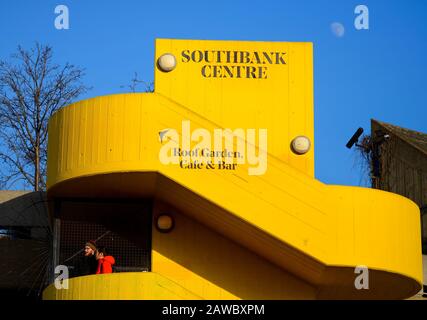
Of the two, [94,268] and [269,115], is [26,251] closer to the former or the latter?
[94,268]

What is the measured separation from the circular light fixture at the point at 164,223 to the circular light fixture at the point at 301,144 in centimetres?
298

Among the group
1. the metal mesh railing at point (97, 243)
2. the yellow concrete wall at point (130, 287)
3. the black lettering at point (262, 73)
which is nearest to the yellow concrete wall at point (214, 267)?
the metal mesh railing at point (97, 243)

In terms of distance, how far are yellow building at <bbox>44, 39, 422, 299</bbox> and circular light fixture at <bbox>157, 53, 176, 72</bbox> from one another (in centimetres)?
3

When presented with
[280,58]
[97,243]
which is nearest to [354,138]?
[280,58]

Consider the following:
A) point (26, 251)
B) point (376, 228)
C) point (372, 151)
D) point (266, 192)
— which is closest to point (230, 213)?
point (266, 192)

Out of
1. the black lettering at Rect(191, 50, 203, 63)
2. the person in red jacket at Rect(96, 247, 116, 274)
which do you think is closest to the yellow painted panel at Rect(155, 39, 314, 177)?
the black lettering at Rect(191, 50, 203, 63)

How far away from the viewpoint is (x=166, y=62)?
2044cm

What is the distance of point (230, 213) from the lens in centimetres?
1828

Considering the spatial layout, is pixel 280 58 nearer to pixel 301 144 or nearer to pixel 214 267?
pixel 301 144

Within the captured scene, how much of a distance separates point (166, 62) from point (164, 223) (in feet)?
10.9

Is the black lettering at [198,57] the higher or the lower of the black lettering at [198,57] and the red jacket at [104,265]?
the higher

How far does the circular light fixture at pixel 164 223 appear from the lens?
66.7 feet

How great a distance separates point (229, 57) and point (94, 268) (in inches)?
206

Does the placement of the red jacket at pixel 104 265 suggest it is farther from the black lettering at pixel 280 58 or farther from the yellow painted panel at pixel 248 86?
the black lettering at pixel 280 58
